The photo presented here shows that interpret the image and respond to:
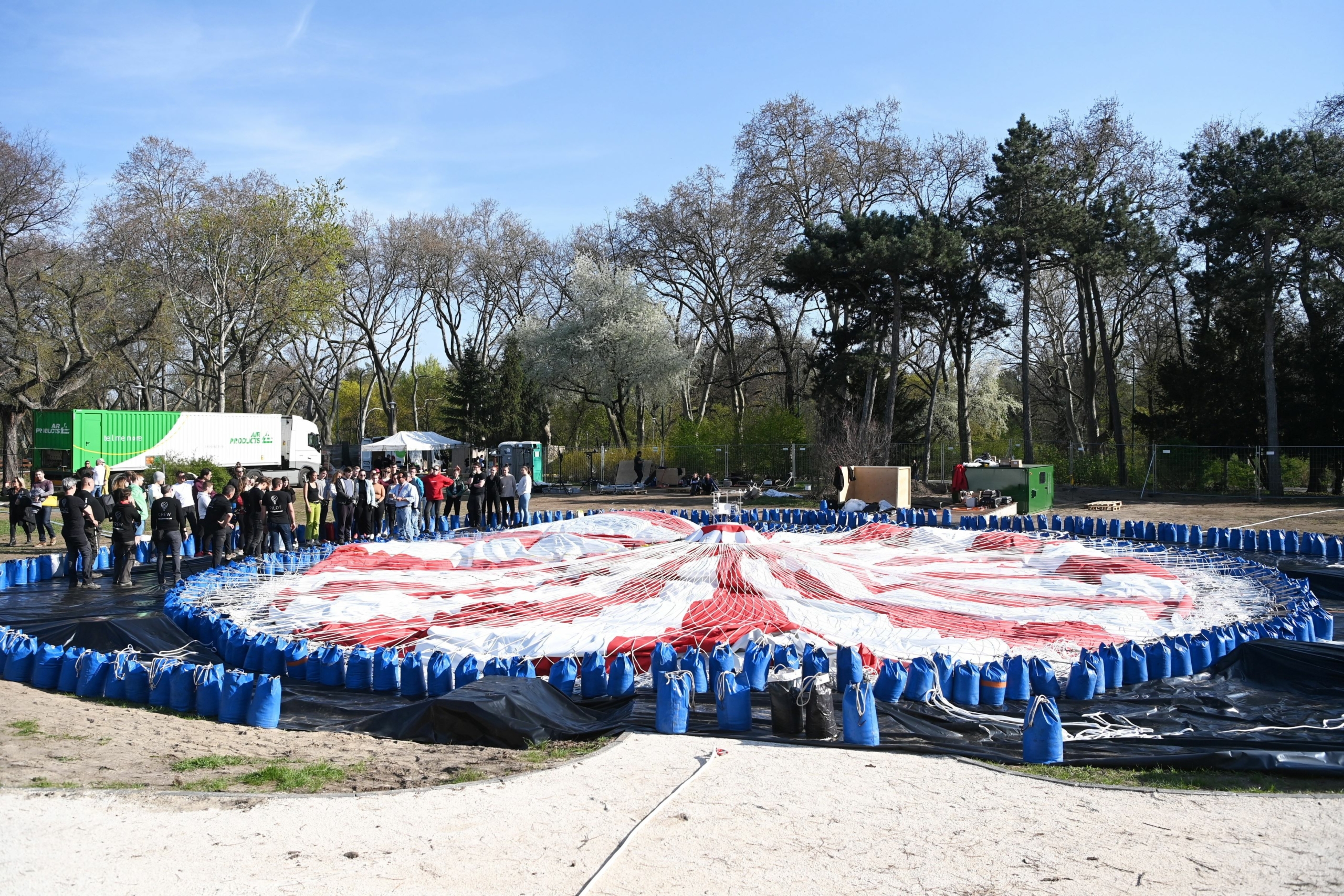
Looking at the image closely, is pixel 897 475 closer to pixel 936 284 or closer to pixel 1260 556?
pixel 1260 556

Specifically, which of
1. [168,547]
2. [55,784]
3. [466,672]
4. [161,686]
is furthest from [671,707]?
[168,547]

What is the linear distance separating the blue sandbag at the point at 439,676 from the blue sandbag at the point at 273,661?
1697 millimetres

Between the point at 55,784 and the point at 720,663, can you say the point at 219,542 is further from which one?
the point at 720,663

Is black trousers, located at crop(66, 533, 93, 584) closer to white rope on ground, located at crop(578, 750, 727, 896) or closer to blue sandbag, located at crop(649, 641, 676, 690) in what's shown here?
blue sandbag, located at crop(649, 641, 676, 690)

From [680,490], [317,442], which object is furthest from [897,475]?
[317,442]

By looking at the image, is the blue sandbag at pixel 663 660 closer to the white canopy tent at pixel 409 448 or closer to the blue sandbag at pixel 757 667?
the blue sandbag at pixel 757 667

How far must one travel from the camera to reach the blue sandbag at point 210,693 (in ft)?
26.0

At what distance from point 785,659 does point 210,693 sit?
479 centimetres

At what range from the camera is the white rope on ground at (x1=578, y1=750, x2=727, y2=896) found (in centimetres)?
443

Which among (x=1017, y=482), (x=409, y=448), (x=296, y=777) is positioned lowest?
(x=296, y=777)

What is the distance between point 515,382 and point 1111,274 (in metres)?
27.9

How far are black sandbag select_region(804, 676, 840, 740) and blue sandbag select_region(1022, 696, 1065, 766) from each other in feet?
4.38

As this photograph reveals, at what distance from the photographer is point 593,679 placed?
26.7 ft

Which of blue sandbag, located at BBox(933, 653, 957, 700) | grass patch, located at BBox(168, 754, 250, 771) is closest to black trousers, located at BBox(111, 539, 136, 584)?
grass patch, located at BBox(168, 754, 250, 771)
